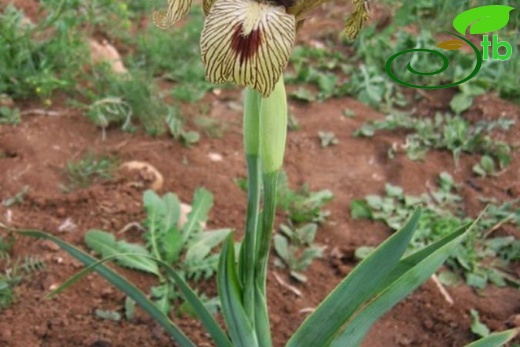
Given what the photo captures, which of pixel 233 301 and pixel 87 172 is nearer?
pixel 233 301

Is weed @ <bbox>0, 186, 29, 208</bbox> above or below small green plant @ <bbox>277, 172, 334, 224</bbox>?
below

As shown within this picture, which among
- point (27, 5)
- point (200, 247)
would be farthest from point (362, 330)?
point (27, 5)

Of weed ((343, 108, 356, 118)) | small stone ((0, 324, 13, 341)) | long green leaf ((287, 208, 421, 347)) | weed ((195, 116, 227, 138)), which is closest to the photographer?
long green leaf ((287, 208, 421, 347))

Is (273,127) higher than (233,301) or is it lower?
higher

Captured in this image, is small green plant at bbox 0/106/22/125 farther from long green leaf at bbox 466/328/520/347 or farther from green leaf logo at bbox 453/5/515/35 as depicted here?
long green leaf at bbox 466/328/520/347

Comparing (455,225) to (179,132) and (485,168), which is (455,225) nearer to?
(485,168)

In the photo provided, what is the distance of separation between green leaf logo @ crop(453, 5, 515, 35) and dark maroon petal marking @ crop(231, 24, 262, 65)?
157 centimetres

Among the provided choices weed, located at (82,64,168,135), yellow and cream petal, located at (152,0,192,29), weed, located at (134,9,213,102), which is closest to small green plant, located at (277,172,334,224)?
weed, located at (82,64,168,135)

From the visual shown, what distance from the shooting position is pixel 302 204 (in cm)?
228

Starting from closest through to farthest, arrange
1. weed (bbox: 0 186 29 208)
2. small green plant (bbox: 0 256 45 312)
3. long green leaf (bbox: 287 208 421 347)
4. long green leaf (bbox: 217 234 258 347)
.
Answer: long green leaf (bbox: 287 208 421 347), long green leaf (bbox: 217 234 258 347), small green plant (bbox: 0 256 45 312), weed (bbox: 0 186 29 208)

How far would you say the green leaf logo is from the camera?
2.45 meters

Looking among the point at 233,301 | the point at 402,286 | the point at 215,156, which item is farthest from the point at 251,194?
the point at 215,156

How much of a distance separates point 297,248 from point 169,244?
1.41 feet

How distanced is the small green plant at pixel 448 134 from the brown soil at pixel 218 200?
0.04 m
